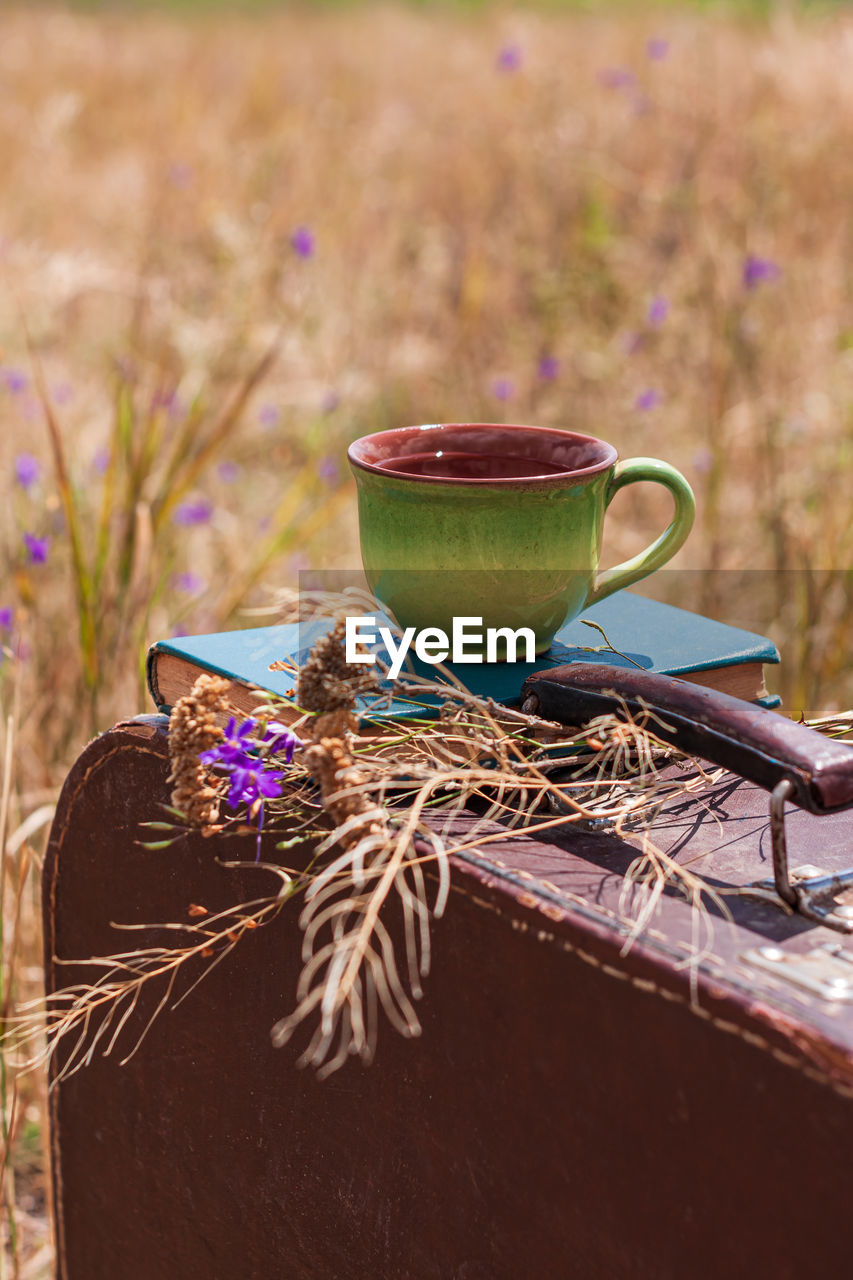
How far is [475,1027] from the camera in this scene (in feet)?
2.72

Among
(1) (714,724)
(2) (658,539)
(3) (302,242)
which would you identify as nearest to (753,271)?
(3) (302,242)

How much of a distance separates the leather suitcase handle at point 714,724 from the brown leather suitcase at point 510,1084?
9 centimetres

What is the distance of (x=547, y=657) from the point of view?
3.45ft

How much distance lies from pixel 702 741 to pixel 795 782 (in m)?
0.08

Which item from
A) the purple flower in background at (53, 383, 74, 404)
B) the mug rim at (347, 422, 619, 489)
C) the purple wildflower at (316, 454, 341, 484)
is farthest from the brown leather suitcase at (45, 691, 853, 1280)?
the purple flower in background at (53, 383, 74, 404)

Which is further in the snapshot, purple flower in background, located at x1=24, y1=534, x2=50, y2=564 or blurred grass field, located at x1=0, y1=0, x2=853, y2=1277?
blurred grass field, located at x1=0, y1=0, x2=853, y2=1277

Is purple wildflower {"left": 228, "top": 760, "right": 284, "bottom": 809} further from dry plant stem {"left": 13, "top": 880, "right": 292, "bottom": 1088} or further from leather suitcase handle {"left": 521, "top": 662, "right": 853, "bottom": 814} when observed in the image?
leather suitcase handle {"left": 521, "top": 662, "right": 853, "bottom": 814}

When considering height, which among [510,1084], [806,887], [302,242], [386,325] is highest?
[302,242]

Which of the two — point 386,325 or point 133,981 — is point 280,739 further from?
point 386,325

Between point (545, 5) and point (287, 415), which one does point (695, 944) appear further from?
point (545, 5)

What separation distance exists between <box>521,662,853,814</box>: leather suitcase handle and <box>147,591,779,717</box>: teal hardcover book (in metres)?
0.07

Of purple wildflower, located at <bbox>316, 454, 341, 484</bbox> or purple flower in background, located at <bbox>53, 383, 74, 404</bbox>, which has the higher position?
purple flower in background, located at <bbox>53, 383, 74, 404</bbox>

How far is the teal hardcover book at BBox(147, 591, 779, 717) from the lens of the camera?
3.28 ft

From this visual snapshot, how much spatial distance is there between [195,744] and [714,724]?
351 mm
